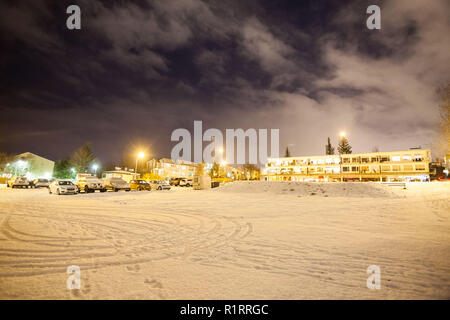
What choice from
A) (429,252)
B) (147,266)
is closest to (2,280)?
(147,266)

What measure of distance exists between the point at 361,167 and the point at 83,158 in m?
95.4

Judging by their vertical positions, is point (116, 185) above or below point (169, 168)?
below

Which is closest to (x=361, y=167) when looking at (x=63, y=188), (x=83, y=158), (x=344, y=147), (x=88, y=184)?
(x=344, y=147)

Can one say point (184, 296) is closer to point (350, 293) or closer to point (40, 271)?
point (350, 293)

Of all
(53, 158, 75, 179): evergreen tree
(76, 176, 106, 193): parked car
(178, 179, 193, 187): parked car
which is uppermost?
(53, 158, 75, 179): evergreen tree

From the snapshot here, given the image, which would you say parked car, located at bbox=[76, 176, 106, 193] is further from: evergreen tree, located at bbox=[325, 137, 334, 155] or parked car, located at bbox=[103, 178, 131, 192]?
evergreen tree, located at bbox=[325, 137, 334, 155]

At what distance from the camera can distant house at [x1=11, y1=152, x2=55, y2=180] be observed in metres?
73.2

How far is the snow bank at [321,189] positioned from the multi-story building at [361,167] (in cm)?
3852

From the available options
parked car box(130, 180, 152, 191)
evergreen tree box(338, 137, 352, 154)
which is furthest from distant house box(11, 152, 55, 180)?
evergreen tree box(338, 137, 352, 154)

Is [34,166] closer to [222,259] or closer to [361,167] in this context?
[222,259]

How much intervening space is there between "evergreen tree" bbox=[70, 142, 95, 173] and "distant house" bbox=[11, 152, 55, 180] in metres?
17.3

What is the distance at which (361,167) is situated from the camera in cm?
7438

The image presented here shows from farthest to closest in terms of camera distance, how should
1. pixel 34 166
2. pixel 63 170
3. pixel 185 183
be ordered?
pixel 63 170
pixel 34 166
pixel 185 183
